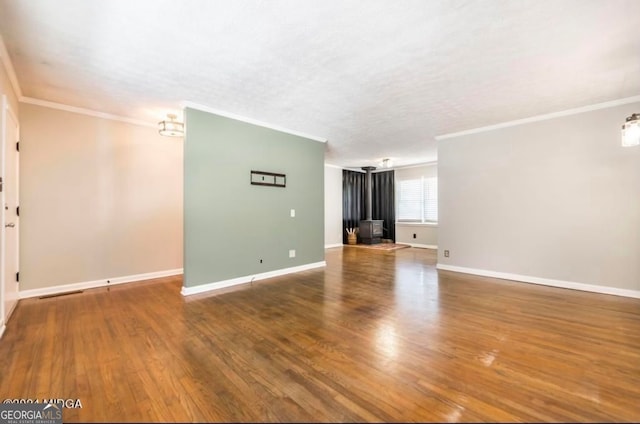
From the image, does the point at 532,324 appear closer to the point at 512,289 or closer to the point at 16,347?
the point at 512,289

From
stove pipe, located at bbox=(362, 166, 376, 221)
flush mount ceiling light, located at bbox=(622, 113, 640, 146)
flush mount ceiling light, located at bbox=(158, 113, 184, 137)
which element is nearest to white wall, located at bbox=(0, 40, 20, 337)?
flush mount ceiling light, located at bbox=(158, 113, 184, 137)

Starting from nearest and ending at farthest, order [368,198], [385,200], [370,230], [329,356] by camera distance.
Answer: [329,356] → [370,230] → [385,200] → [368,198]

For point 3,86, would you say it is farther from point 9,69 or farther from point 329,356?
point 329,356

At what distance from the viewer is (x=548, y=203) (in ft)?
14.1

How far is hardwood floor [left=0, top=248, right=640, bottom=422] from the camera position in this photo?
1584 mm

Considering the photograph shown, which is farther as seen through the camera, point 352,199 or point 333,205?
point 352,199

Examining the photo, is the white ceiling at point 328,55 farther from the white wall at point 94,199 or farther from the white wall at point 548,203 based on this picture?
the white wall at point 548,203

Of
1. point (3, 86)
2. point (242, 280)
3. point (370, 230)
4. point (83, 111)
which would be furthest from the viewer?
point (370, 230)

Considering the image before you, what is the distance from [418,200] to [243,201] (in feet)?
20.7

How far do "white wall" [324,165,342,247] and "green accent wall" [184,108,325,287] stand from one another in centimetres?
325

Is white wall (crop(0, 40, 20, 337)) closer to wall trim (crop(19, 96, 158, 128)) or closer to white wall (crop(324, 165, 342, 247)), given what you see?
wall trim (crop(19, 96, 158, 128))

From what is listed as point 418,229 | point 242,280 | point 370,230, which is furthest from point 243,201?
point 418,229

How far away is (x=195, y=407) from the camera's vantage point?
158 cm

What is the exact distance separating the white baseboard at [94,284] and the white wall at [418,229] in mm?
6866
